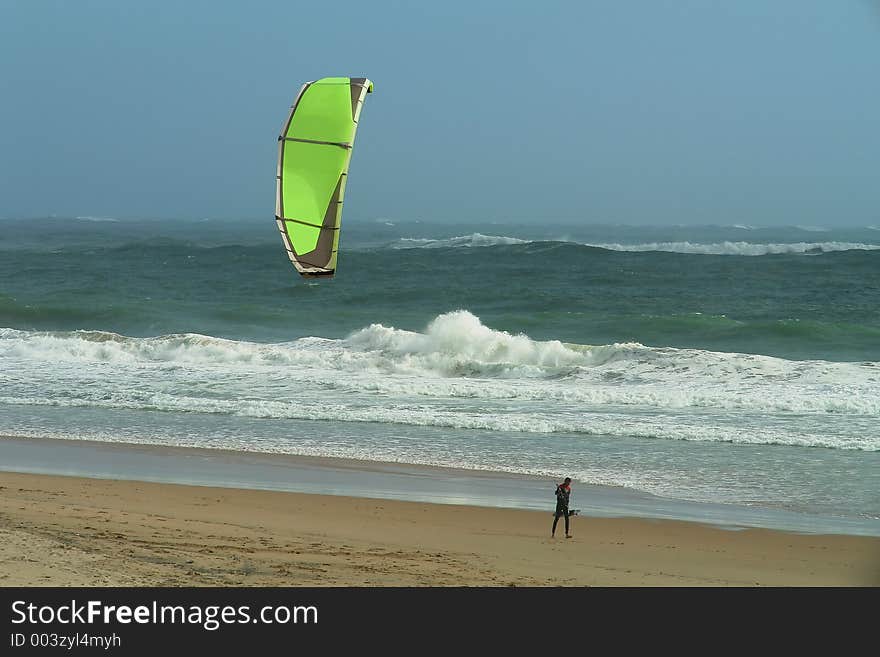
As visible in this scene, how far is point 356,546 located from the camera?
319 inches

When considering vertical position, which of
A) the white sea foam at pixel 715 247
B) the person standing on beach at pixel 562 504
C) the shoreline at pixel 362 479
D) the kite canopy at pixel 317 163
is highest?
the white sea foam at pixel 715 247

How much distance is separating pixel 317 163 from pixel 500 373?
11027 millimetres

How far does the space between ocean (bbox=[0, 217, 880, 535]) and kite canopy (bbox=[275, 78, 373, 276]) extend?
443 centimetres

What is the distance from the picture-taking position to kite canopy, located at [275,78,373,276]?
746 cm

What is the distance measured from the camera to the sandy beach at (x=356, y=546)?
6.87m

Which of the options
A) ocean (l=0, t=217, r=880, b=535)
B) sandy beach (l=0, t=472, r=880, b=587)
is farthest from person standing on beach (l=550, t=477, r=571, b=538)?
ocean (l=0, t=217, r=880, b=535)

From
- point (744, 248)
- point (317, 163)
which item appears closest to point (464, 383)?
point (317, 163)

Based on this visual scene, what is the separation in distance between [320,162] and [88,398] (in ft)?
31.1

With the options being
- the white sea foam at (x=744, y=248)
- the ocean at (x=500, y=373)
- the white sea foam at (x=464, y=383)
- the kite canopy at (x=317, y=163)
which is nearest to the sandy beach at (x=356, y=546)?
the ocean at (x=500, y=373)

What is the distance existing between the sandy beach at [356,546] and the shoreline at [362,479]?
1.03ft

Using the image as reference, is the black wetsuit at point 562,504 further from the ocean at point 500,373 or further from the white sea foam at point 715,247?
the white sea foam at point 715,247

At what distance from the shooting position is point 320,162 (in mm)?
7488

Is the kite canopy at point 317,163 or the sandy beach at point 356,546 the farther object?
the kite canopy at point 317,163

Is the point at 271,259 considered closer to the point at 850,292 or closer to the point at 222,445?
the point at 850,292
